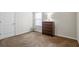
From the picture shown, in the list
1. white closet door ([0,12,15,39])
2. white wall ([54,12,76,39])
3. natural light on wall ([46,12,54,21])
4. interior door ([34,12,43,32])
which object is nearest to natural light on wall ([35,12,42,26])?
interior door ([34,12,43,32])

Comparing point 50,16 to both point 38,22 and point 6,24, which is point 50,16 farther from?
point 6,24

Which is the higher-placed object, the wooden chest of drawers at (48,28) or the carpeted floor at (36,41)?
the wooden chest of drawers at (48,28)

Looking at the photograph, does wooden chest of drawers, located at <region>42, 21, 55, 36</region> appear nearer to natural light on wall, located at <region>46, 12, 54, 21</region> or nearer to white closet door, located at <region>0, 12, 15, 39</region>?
natural light on wall, located at <region>46, 12, 54, 21</region>

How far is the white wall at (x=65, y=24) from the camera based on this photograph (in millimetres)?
1526

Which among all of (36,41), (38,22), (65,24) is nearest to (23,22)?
(38,22)

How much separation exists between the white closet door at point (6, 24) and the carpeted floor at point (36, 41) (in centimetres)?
9

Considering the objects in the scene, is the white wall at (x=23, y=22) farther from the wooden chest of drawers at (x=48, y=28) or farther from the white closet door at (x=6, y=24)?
the wooden chest of drawers at (x=48, y=28)

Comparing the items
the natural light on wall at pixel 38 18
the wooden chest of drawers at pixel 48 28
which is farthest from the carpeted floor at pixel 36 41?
the natural light on wall at pixel 38 18

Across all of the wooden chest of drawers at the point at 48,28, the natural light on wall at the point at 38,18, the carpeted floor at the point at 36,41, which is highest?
the natural light on wall at the point at 38,18

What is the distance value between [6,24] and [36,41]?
0.58 m

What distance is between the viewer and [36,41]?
1.55 metres
